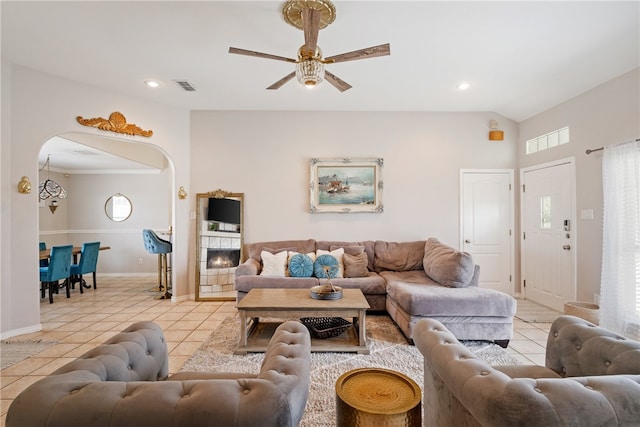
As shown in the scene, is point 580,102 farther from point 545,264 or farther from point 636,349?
point 636,349

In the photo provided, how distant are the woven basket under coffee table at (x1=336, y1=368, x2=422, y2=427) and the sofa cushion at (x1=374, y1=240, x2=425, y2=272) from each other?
123 inches

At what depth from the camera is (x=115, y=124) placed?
3943 millimetres

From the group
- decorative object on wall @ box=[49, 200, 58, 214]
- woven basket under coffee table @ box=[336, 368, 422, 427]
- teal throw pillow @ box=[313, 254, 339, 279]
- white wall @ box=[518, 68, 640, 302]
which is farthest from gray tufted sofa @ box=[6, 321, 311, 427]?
decorative object on wall @ box=[49, 200, 58, 214]

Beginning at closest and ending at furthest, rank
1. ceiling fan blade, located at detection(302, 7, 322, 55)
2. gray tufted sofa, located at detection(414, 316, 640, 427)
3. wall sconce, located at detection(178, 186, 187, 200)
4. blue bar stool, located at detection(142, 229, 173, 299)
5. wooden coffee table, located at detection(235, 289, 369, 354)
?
1. gray tufted sofa, located at detection(414, 316, 640, 427)
2. ceiling fan blade, located at detection(302, 7, 322, 55)
3. wooden coffee table, located at detection(235, 289, 369, 354)
4. wall sconce, located at detection(178, 186, 187, 200)
5. blue bar stool, located at detection(142, 229, 173, 299)

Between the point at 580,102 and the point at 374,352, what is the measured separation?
12.7ft

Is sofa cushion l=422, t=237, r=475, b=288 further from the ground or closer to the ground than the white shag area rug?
further from the ground

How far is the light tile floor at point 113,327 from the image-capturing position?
2.51 metres

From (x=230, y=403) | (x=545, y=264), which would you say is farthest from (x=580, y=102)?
(x=230, y=403)

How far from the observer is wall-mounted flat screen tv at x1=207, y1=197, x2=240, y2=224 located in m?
4.61

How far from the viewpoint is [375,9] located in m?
2.38

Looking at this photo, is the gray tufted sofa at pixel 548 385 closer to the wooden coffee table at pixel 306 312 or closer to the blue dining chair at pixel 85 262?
the wooden coffee table at pixel 306 312

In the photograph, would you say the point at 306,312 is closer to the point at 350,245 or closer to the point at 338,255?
the point at 338,255

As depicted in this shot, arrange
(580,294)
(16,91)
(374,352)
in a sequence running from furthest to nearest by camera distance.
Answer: (580,294)
(16,91)
(374,352)

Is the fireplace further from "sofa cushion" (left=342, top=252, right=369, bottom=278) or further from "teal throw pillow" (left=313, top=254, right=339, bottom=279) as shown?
"sofa cushion" (left=342, top=252, right=369, bottom=278)
